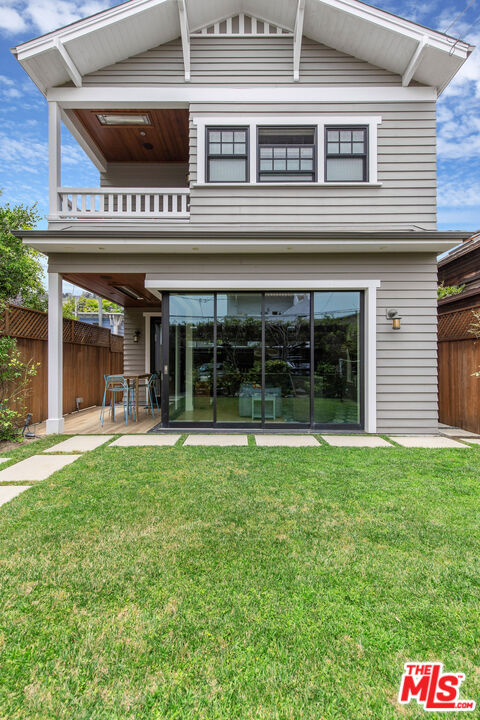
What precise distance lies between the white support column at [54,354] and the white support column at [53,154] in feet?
4.29

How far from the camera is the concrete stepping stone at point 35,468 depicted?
149 inches

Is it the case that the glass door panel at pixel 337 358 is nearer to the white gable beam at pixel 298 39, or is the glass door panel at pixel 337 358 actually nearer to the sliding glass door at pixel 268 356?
the sliding glass door at pixel 268 356

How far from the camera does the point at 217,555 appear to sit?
7.40 feet

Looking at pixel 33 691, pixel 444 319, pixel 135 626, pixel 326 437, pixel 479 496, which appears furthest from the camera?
pixel 444 319

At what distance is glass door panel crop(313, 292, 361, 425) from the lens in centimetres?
609

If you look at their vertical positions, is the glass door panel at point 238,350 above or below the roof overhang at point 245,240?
below

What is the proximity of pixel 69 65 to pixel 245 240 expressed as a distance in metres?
4.07

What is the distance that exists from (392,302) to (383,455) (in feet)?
8.91

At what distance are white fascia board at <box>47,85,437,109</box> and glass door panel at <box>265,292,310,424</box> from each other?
336 centimetres

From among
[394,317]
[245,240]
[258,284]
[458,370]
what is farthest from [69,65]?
[458,370]

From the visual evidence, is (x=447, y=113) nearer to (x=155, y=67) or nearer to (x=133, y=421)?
(x=155, y=67)

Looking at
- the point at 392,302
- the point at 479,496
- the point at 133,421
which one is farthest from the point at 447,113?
the point at 133,421

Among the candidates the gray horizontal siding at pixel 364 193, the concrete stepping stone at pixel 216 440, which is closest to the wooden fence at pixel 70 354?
the concrete stepping stone at pixel 216 440

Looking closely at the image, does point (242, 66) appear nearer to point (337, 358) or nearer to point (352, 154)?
point (352, 154)
